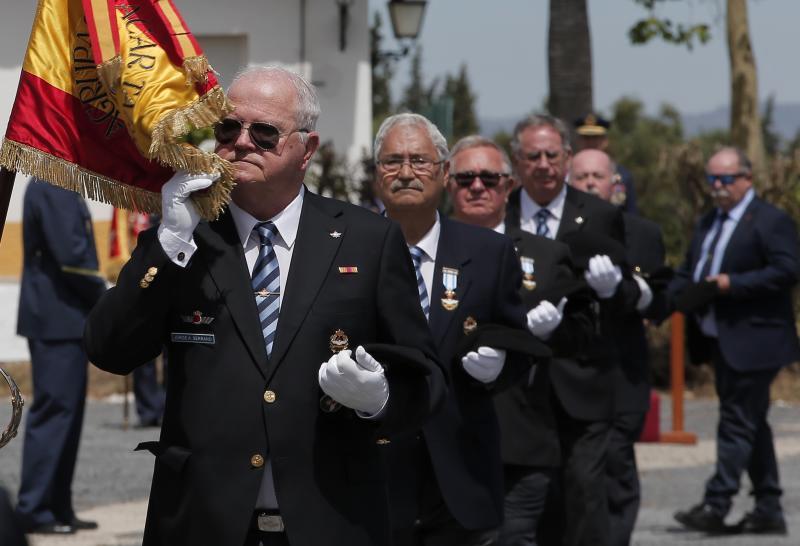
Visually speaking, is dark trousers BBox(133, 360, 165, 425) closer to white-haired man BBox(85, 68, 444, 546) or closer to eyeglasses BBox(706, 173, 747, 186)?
eyeglasses BBox(706, 173, 747, 186)

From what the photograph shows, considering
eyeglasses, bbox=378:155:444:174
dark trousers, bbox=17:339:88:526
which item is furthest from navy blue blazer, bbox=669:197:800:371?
eyeglasses, bbox=378:155:444:174

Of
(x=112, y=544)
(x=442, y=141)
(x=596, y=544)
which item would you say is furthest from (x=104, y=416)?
(x=442, y=141)

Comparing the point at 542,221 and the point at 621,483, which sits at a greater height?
the point at 542,221

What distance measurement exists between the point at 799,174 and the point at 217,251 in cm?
1209

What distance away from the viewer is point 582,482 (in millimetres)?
7703

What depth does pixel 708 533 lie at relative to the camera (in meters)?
9.53

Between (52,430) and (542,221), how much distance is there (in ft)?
10.4

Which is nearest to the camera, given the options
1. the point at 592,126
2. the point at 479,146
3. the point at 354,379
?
the point at 354,379

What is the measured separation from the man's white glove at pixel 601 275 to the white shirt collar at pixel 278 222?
3.33 meters

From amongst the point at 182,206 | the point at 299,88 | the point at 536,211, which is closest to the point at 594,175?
the point at 536,211

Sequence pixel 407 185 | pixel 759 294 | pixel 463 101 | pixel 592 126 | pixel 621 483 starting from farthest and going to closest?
pixel 463 101 → pixel 592 126 → pixel 759 294 → pixel 621 483 → pixel 407 185

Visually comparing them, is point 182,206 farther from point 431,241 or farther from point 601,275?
point 601,275

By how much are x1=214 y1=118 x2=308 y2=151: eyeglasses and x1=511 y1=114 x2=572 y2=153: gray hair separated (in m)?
3.89

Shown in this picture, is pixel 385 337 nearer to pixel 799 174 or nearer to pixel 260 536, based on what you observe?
pixel 260 536
